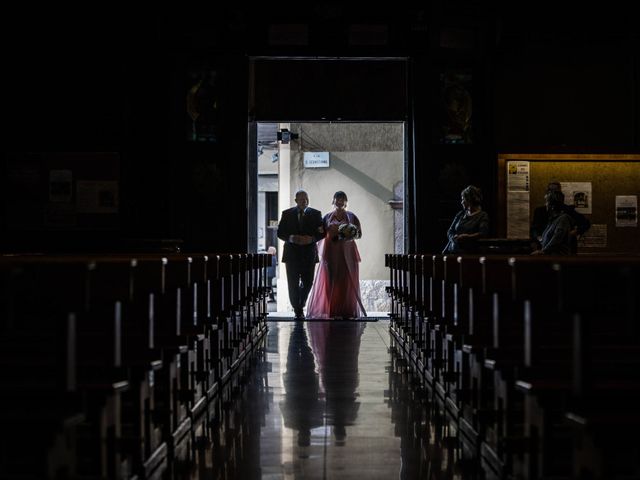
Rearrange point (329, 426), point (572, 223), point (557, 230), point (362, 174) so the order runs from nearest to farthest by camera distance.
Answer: point (329, 426) < point (557, 230) < point (572, 223) < point (362, 174)

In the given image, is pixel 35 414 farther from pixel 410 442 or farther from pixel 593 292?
pixel 410 442

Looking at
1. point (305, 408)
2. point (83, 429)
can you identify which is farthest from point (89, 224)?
point (83, 429)

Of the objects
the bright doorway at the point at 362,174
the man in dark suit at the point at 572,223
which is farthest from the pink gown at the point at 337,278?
the bright doorway at the point at 362,174

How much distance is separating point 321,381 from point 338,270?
16.2ft

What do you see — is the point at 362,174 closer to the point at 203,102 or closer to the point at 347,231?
the point at 347,231

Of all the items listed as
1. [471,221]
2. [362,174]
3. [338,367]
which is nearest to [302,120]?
[471,221]

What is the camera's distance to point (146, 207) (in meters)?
9.06

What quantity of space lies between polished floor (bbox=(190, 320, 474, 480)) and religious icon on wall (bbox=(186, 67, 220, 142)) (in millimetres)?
3853

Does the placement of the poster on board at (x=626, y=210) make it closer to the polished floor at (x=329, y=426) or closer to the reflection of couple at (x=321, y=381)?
the reflection of couple at (x=321, y=381)

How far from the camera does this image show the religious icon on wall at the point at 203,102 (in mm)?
9219

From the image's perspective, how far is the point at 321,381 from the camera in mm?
4949

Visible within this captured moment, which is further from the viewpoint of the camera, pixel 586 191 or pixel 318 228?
pixel 318 228

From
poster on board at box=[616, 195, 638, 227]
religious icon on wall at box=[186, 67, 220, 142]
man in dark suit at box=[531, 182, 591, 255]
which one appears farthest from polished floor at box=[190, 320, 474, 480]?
poster on board at box=[616, 195, 638, 227]

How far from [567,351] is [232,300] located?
9.53ft
